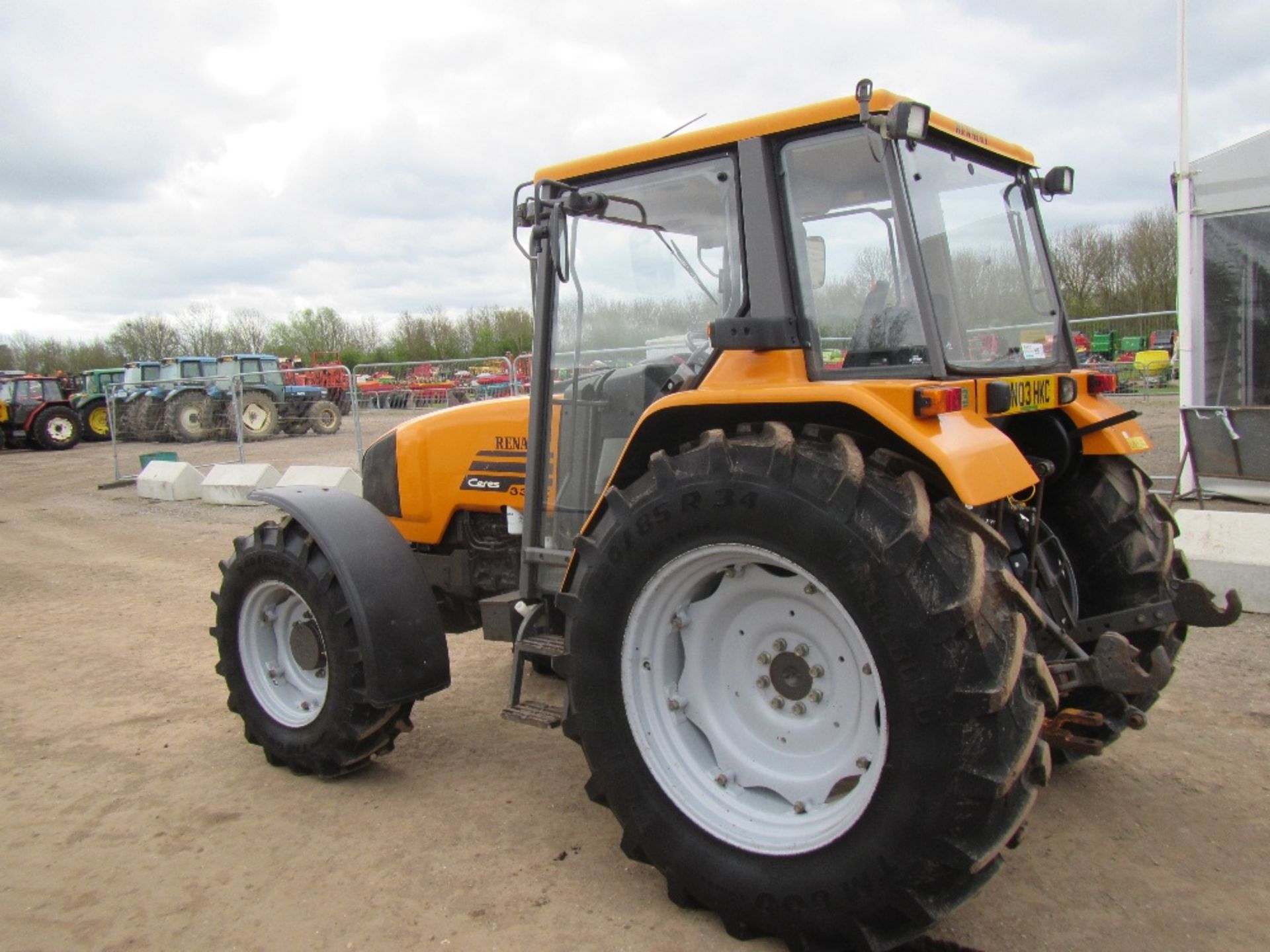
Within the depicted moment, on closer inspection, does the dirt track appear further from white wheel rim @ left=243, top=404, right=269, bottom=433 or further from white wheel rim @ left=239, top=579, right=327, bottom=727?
white wheel rim @ left=243, top=404, right=269, bottom=433

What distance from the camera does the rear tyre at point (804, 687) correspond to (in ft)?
7.78

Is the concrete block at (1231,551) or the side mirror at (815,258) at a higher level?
the side mirror at (815,258)

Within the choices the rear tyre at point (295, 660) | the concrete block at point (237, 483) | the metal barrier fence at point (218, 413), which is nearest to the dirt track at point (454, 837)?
the rear tyre at point (295, 660)

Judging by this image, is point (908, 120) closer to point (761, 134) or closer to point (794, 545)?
point (761, 134)

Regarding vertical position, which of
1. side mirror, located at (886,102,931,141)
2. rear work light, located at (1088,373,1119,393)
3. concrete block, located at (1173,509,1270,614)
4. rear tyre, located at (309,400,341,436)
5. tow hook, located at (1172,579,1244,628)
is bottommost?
concrete block, located at (1173,509,1270,614)

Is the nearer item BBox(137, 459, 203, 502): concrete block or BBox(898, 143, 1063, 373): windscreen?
BBox(898, 143, 1063, 373): windscreen

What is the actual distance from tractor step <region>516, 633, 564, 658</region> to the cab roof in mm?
1617

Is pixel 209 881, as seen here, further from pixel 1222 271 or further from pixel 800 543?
pixel 1222 271

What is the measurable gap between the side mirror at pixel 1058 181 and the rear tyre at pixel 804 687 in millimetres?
1728

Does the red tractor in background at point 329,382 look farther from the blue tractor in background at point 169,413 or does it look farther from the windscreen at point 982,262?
the windscreen at point 982,262

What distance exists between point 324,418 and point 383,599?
21169 millimetres

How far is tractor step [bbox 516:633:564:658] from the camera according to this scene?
3.36 m

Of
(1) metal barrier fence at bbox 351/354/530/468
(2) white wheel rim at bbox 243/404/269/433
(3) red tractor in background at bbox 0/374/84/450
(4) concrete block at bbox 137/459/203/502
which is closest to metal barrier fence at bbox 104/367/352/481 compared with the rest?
(2) white wheel rim at bbox 243/404/269/433

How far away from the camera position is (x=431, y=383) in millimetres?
19594
